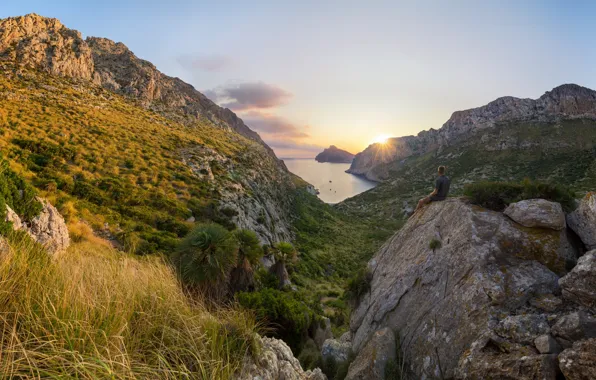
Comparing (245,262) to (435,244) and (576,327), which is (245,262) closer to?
(435,244)

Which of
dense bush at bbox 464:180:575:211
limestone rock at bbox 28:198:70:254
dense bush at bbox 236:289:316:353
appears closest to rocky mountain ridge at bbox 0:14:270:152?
limestone rock at bbox 28:198:70:254

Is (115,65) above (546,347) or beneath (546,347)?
above

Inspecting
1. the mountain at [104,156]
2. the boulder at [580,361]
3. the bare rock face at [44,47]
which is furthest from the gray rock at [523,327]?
the bare rock face at [44,47]

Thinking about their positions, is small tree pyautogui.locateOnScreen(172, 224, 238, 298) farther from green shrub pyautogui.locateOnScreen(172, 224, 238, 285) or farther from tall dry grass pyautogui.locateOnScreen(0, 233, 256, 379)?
tall dry grass pyautogui.locateOnScreen(0, 233, 256, 379)

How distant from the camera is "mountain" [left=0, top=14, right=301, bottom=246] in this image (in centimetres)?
1916

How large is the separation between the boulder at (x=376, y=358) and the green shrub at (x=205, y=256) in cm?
604

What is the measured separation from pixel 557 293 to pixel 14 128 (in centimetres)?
3996

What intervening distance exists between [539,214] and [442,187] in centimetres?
371

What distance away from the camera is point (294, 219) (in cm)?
5750

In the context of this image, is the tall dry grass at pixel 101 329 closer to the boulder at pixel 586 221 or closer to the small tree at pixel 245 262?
the boulder at pixel 586 221

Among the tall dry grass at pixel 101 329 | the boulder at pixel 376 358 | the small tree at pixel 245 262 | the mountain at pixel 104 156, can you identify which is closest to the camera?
the tall dry grass at pixel 101 329

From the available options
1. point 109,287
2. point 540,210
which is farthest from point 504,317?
point 109,287

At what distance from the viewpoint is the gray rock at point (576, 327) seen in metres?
3.90

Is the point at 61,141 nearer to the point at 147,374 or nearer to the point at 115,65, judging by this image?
the point at 147,374
